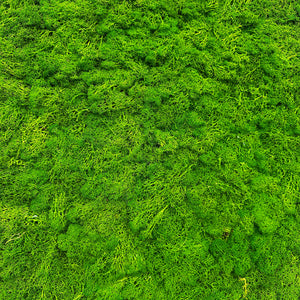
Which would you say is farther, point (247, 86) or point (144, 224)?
point (247, 86)

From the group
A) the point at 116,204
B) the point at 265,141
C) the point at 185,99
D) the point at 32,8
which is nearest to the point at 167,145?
the point at 185,99

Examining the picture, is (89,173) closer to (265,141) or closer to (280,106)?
(265,141)

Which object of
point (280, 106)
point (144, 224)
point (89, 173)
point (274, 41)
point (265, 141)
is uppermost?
point (274, 41)

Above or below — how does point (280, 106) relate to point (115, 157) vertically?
above

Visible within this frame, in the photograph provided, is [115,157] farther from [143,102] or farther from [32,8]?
[32,8]

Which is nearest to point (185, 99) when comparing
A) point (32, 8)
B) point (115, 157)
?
point (115, 157)

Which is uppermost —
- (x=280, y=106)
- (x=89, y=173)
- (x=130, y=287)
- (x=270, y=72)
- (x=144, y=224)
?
(x=270, y=72)
